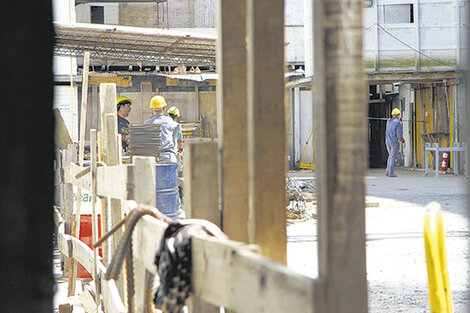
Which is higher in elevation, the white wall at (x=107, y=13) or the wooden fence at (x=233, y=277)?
the white wall at (x=107, y=13)

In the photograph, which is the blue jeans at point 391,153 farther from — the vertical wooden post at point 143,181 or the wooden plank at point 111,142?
the vertical wooden post at point 143,181

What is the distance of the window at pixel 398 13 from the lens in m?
21.3

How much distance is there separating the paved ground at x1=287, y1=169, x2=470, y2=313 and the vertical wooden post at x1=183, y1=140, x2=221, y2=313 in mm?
3267

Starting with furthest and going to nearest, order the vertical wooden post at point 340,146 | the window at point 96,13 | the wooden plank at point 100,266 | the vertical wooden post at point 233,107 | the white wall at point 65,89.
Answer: the window at point 96,13
the white wall at point 65,89
the wooden plank at point 100,266
the vertical wooden post at point 233,107
the vertical wooden post at point 340,146

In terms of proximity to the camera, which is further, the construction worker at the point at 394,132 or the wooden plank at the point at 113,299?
the construction worker at the point at 394,132

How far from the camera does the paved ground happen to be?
6500 mm

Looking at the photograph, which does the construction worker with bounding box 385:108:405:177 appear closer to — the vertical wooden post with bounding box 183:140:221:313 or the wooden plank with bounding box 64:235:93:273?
the wooden plank with bounding box 64:235:93:273

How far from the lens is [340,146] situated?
1.33 meters

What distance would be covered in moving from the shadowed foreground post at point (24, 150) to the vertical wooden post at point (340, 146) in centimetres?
299

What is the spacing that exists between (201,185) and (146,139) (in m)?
7.02

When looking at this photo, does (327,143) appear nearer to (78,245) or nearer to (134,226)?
(134,226)

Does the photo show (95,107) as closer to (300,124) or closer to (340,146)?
(300,124)

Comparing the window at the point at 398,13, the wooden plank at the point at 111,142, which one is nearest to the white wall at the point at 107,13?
the window at the point at 398,13

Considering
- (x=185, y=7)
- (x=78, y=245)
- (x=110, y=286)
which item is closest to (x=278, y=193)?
(x=110, y=286)
